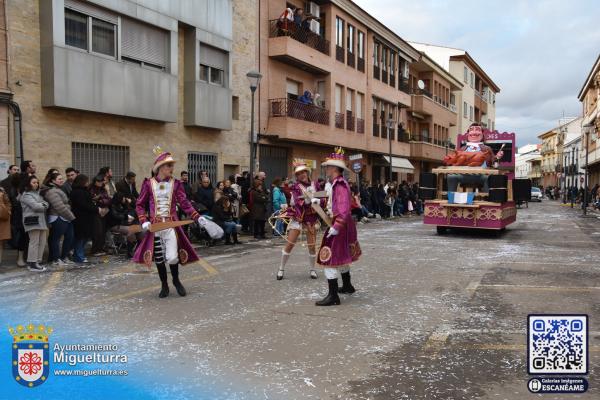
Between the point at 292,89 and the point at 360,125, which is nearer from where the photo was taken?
the point at 292,89

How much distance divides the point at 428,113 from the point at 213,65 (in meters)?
26.8

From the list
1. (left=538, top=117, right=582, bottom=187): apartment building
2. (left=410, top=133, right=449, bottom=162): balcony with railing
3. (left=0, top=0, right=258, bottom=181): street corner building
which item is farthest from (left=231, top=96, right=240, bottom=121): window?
(left=538, top=117, right=582, bottom=187): apartment building

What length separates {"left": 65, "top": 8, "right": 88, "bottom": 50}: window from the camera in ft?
45.6

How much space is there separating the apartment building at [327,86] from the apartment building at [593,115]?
558 inches

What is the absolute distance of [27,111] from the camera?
12953 millimetres

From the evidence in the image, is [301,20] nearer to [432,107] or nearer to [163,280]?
[163,280]

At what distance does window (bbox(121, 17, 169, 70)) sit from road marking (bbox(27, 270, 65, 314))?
850cm

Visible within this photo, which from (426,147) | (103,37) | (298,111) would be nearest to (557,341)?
(103,37)

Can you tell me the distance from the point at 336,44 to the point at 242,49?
25.9 feet

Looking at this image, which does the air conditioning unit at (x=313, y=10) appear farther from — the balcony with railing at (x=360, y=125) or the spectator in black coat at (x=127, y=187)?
the spectator in black coat at (x=127, y=187)

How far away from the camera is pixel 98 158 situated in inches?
592

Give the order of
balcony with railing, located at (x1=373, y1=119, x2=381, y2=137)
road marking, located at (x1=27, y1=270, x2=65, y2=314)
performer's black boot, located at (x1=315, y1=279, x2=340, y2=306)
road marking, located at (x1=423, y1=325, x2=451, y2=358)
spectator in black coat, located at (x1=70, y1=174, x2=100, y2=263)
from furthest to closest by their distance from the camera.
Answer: balcony with railing, located at (x1=373, y1=119, x2=381, y2=137) < spectator in black coat, located at (x1=70, y1=174, x2=100, y2=263) < performer's black boot, located at (x1=315, y1=279, x2=340, y2=306) < road marking, located at (x1=27, y1=270, x2=65, y2=314) < road marking, located at (x1=423, y1=325, x2=451, y2=358)

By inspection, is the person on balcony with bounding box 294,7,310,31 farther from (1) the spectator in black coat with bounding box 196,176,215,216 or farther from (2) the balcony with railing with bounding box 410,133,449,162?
(2) the balcony with railing with bounding box 410,133,449,162

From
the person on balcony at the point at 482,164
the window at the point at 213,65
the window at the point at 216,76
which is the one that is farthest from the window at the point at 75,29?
the person on balcony at the point at 482,164
